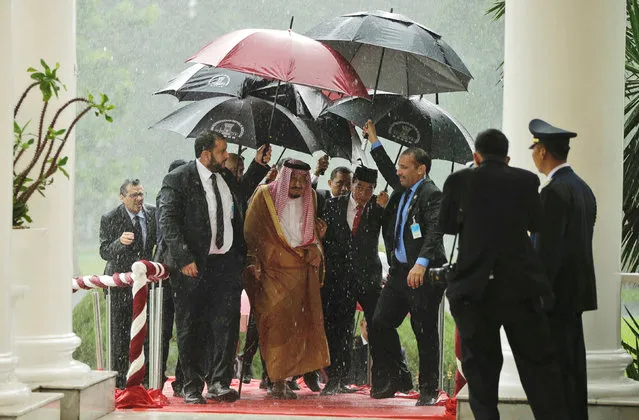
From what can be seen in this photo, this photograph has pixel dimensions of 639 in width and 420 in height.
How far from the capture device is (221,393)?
8.64 metres

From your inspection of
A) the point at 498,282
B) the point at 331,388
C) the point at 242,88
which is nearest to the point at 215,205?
the point at 242,88

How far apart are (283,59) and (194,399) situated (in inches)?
92.0

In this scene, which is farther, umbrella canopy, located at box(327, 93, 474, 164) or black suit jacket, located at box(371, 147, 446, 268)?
umbrella canopy, located at box(327, 93, 474, 164)

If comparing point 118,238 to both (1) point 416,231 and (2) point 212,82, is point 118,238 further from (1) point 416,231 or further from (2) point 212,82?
(1) point 416,231

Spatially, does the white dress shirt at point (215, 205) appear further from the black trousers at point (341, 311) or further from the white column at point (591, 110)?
the white column at point (591, 110)

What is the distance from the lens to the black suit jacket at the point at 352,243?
9.30m

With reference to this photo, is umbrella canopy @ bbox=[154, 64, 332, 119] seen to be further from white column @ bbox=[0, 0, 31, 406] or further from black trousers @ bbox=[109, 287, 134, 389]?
white column @ bbox=[0, 0, 31, 406]

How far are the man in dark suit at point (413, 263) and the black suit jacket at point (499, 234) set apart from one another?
256cm

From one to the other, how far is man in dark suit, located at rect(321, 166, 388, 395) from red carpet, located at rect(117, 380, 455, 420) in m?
0.38

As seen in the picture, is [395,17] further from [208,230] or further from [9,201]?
[9,201]

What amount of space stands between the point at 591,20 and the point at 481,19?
14203 mm

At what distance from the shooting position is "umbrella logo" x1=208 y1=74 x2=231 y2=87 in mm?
9781

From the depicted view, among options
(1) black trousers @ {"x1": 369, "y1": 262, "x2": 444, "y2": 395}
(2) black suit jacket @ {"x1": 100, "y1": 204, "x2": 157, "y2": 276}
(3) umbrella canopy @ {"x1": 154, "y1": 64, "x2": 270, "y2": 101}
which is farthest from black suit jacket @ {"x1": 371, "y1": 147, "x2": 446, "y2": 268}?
(2) black suit jacket @ {"x1": 100, "y1": 204, "x2": 157, "y2": 276}

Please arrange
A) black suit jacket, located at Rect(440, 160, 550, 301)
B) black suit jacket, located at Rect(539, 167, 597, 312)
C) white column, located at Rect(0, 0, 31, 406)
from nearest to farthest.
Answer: black suit jacket, located at Rect(440, 160, 550, 301) → black suit jacket, located at Rect(539, 167, 597, 312) → white column, located at Rect(0, 0, 31, 406)
